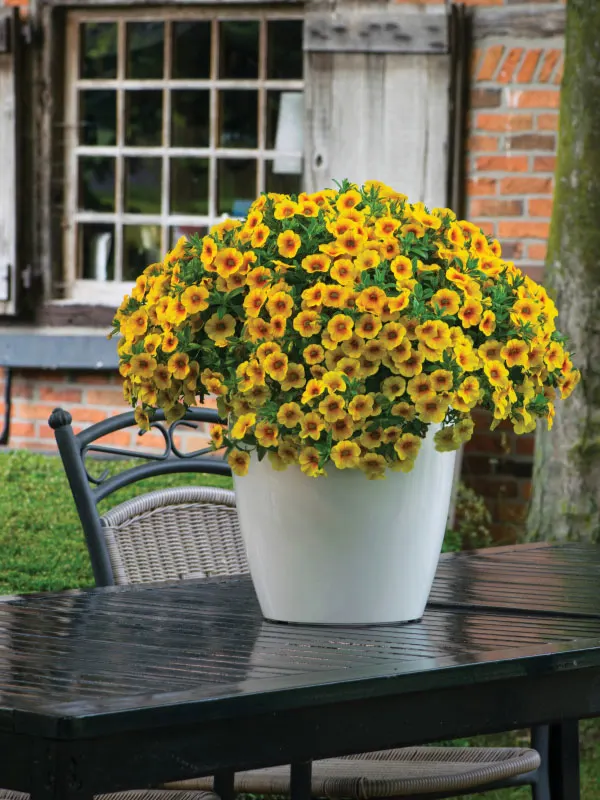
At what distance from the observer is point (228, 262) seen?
1.84 meters

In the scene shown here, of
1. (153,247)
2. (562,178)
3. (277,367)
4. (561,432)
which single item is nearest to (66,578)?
(561,432)

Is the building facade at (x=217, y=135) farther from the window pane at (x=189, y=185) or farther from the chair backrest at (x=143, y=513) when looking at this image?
the chair backrest at (x=143, y=513)

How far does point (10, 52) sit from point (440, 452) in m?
4.53

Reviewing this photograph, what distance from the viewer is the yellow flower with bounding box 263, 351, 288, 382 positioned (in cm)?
177

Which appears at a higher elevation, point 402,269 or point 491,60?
point 491,60

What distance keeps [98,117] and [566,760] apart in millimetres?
4529

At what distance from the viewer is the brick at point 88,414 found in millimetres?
5891

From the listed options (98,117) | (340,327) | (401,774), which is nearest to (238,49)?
(98,117)

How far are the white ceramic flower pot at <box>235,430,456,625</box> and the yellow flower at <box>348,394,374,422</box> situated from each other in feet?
0.30

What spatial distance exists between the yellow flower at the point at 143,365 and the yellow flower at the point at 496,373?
41 centimetres

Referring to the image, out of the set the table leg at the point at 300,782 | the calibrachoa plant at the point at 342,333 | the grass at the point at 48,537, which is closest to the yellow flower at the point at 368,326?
the calibrachoa plant at the point at 342,333

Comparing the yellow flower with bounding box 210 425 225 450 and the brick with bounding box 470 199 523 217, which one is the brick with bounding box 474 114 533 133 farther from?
the yellow flower with bounding box 210 425 225 450

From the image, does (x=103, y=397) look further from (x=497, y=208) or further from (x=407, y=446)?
(x=407, y=446)

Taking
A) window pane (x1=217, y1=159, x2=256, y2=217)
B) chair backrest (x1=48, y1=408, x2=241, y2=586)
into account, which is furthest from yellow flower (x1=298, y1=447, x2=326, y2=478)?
window pane (x1=217, y1=159, x2=256, y2=217)
